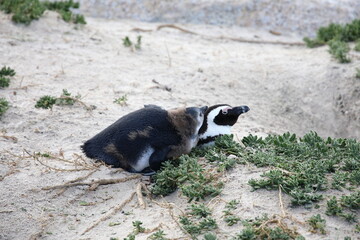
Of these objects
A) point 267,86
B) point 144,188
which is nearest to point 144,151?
point 144,188

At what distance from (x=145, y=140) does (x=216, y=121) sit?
96 cm

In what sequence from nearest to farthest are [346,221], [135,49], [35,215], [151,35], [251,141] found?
[346,221]
[35,215]
[251,141]
[135,49]
[151,35]

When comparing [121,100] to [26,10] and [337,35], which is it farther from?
[337,35]

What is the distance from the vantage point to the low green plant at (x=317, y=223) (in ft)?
13.6

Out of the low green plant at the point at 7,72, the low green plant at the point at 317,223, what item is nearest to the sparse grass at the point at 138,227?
the low green plant at the point at 317,223

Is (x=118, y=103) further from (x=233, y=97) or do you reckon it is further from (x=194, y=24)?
(x=194, y=24)

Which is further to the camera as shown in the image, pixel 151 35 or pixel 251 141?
pixel 151 35

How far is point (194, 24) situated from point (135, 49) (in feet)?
7.75

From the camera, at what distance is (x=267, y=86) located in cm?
888

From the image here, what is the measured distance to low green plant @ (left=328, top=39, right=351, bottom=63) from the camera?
9.12 meters

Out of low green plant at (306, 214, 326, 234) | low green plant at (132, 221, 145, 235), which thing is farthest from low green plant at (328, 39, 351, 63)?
low green plant at (132, 221, 145, 235)

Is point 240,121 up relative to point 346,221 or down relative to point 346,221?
down

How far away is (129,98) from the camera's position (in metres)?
7.55

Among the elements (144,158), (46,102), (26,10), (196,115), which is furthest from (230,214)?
(26,10)
